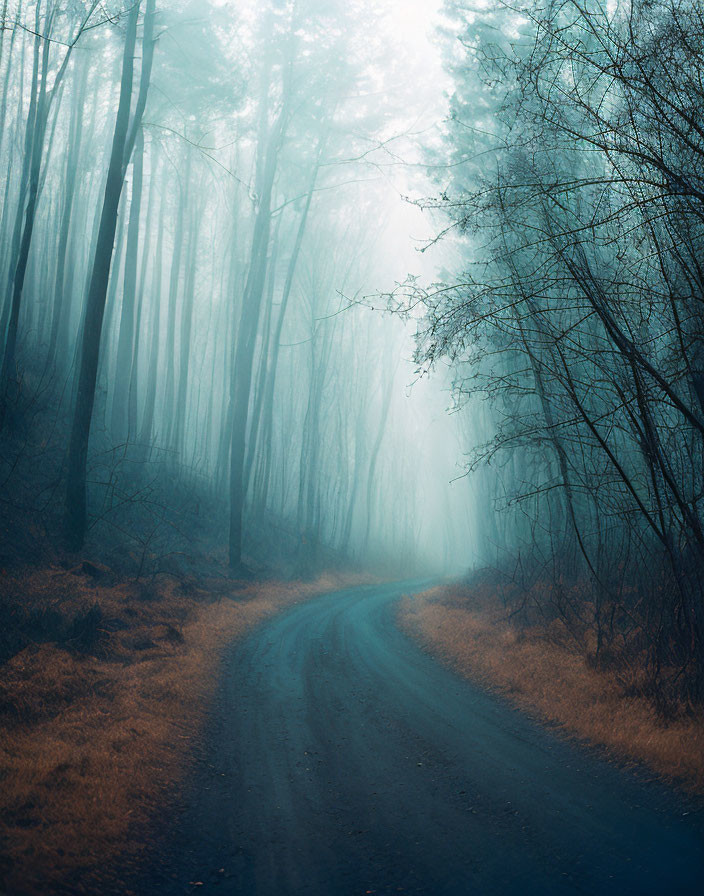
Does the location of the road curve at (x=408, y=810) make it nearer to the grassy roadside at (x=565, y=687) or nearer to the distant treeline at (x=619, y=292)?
the grassy roadside at (x=565, y=687)

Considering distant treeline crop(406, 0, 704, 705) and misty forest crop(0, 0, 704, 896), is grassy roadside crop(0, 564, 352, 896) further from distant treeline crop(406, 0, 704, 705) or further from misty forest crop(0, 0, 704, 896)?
distant treeline crop(406, 0, 704, 705)

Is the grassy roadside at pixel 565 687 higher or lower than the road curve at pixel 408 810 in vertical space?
higher

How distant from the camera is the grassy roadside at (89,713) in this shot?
3197 mm

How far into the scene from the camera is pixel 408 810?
3770 millimetres

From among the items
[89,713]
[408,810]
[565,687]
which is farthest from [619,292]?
[89,713]

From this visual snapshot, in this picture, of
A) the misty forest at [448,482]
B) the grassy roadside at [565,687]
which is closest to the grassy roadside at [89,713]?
the misty forest at [448,482]

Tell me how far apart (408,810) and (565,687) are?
3453mm

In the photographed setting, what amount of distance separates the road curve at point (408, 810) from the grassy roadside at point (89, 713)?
0.37 metres

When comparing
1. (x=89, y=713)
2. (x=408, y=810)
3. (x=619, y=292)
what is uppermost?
(x=619, y=292)

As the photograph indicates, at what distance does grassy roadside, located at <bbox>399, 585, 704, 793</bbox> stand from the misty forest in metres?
0.05

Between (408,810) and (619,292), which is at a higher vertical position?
(619,292)

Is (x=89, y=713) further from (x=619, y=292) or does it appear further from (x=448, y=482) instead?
(x=619, y=292)

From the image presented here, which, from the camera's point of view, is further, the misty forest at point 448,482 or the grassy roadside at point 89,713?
the misty forest at point 448,482

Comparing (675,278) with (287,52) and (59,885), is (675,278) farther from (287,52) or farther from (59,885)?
(287,52)
